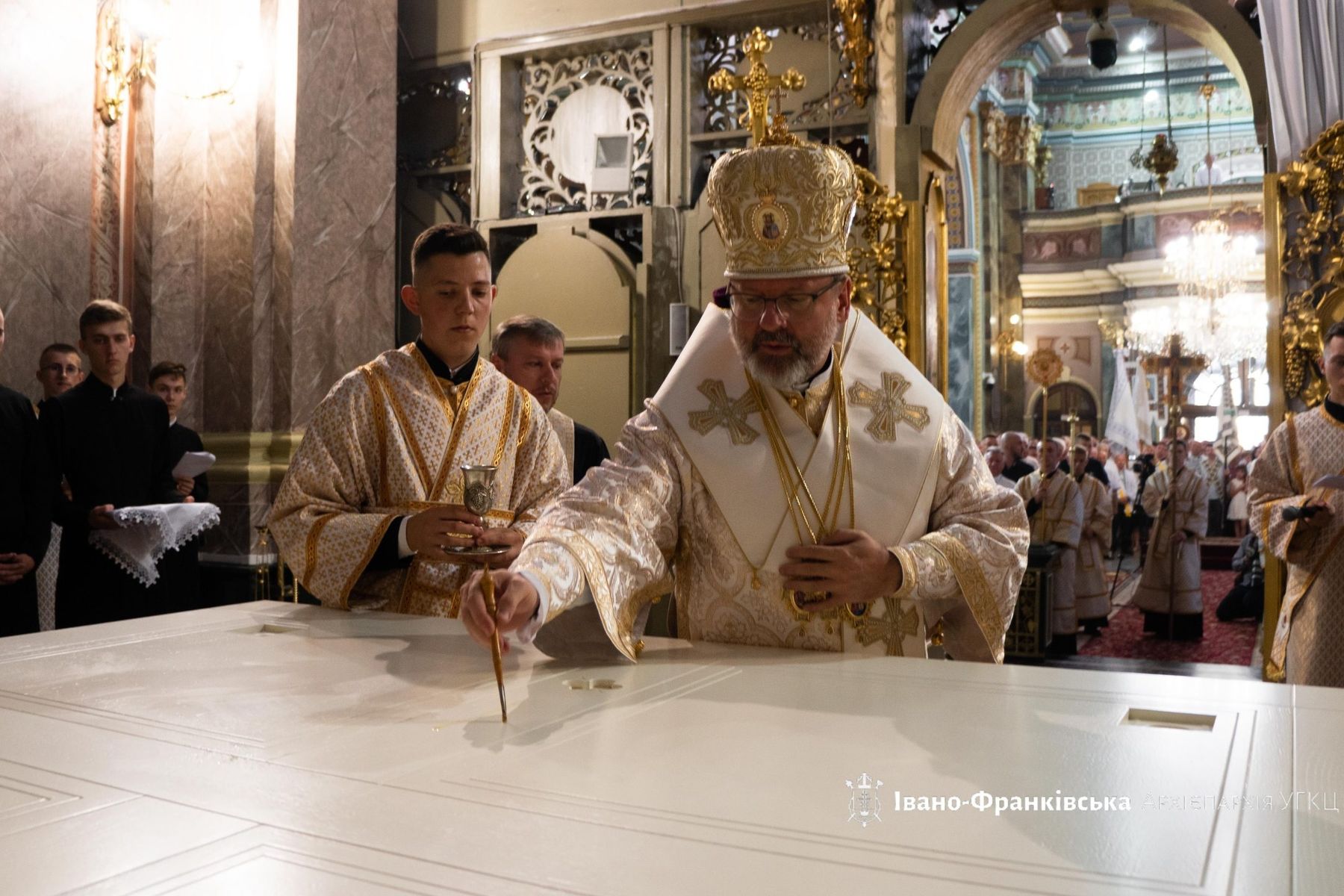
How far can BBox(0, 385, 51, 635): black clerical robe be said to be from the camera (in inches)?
159

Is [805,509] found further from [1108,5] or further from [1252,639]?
[1252,639]

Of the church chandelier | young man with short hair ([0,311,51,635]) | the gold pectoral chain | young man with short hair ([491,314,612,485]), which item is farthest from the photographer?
the church chandelier

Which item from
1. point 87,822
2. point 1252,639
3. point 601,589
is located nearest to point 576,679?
point 601,589

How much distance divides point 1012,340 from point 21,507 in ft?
54.5

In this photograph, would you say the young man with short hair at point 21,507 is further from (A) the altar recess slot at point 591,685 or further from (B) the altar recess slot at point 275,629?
(A) the altar recess slot at point 591,685

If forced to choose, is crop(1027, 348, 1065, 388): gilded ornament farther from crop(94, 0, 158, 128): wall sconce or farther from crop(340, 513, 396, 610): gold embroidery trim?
crop(340, 513, 396, 610): gold embroidery trim

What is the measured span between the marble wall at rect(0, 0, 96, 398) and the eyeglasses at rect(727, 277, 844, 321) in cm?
404

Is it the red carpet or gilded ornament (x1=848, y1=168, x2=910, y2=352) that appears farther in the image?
the red carpet

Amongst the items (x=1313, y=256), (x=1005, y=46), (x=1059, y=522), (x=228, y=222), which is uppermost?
(x=1005, y=46)

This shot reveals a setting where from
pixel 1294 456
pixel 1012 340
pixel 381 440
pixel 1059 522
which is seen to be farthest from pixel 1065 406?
pixel 381 440

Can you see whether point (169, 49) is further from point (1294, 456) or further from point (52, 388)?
point (1294, 456)

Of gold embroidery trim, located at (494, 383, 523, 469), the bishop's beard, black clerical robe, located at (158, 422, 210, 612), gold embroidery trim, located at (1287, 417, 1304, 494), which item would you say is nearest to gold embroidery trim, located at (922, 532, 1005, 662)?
the bishop's beard

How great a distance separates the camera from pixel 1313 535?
181 inches

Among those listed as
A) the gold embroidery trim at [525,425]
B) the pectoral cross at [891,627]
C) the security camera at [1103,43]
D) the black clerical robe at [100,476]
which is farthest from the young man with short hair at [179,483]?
the security camera at [1103,43]
